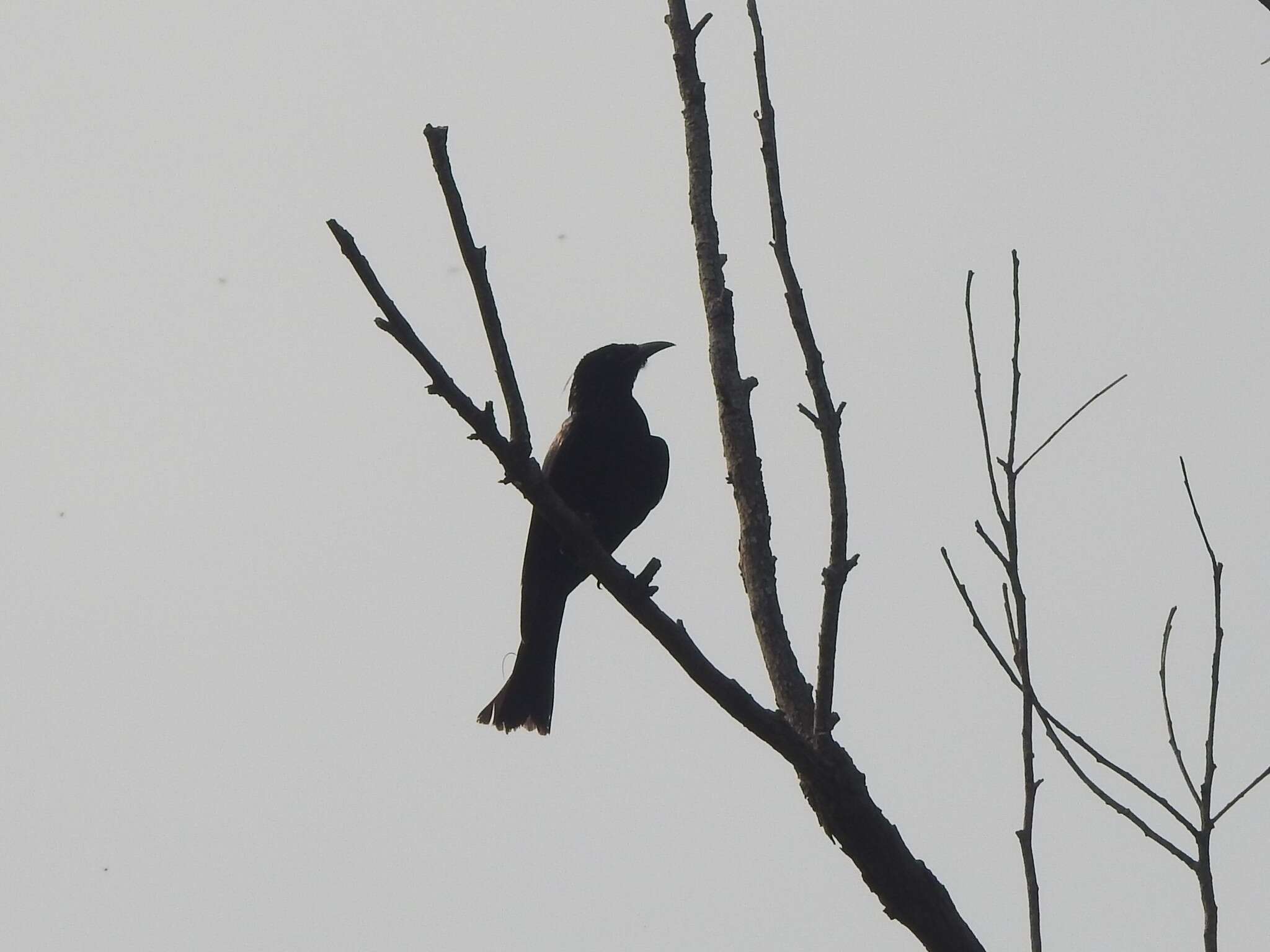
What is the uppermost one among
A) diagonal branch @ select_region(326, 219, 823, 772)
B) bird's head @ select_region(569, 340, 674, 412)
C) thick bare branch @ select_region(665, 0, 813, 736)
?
bird's head @ select_region(569, 340, 674, 412)

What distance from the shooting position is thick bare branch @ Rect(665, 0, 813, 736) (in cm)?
326

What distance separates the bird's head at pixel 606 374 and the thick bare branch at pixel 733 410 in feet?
8.09

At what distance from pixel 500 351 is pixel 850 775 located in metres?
1.01

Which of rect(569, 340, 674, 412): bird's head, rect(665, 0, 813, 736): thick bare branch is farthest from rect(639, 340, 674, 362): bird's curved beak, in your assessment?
rect(665, 0, 813, 736): thick bare branch

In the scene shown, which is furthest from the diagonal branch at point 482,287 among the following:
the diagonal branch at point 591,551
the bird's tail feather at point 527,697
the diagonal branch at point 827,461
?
the bird's tail feather at point 527,697

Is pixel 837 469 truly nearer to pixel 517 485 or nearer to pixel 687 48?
pixel 517 485

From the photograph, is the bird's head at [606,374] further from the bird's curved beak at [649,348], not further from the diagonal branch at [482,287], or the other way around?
the diagonal branch at [482,287]

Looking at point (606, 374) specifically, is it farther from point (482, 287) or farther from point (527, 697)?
point (482, 287)

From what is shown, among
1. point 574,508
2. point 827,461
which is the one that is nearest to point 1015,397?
point 827,461

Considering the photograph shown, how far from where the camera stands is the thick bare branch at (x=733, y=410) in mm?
3264

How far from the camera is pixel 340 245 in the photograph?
8.77 ft

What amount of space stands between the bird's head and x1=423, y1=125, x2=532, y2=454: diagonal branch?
323 cm

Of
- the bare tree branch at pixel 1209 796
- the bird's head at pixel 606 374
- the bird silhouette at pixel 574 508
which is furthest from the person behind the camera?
the bird's head at pixel 606 374

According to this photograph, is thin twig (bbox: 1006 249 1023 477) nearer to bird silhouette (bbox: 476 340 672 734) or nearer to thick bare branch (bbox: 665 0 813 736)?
thick bare branch (bbox: 665 0 813 736)
